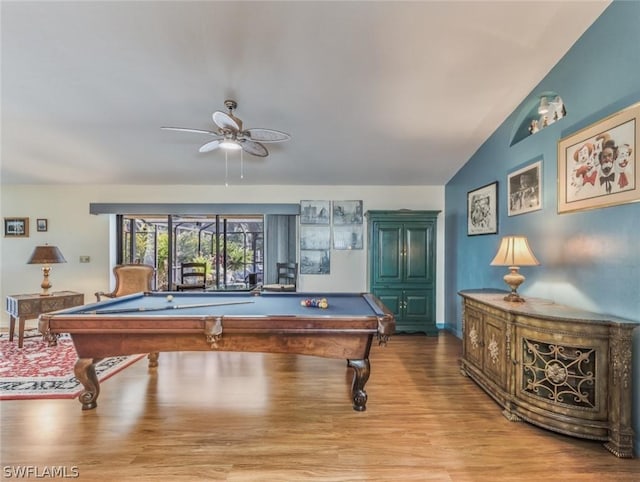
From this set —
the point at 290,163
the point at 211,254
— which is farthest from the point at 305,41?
the point at 211,254

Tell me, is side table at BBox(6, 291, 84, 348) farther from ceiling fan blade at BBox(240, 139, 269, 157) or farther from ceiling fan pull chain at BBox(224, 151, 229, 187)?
ceiling fan blade at BBox(240, 139, 269, 157)

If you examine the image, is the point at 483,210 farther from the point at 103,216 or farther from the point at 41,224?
the point at 41,224

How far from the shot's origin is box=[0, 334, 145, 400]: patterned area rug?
2828 mm

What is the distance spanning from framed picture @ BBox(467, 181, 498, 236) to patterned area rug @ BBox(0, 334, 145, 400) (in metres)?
4.80

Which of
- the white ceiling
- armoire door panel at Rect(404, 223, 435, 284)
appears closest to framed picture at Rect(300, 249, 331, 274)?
armoire door panel at Rect(404, 223, 435, 284)

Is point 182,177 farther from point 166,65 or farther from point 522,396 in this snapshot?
point 522,396

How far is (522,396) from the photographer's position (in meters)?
2.42

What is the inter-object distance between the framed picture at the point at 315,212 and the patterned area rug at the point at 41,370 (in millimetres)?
3240

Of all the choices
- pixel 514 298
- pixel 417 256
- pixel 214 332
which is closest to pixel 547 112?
pixel 514 298

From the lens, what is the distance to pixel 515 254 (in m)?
2.80

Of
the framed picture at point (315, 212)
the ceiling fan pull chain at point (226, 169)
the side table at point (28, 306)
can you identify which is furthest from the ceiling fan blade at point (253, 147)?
the side table at point (28, 306)

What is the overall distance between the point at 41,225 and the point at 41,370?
327 centimetres

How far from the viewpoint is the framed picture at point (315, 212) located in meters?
5.49

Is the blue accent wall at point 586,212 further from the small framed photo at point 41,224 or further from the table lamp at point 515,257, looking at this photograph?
the small framed photo at point 41,224
